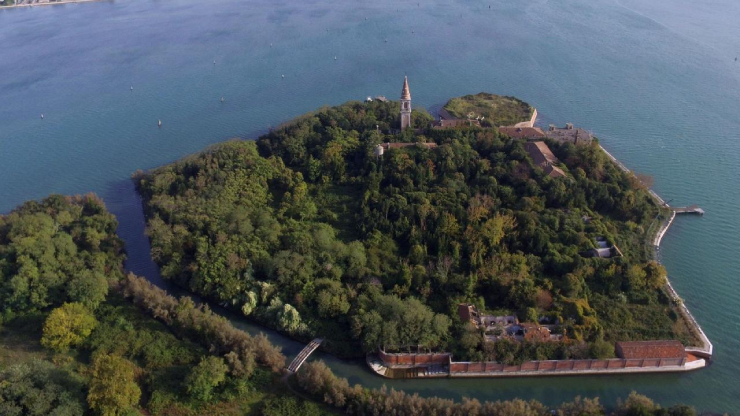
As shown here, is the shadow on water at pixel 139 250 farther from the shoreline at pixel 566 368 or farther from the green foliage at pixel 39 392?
the green foliage at pixel 39 392

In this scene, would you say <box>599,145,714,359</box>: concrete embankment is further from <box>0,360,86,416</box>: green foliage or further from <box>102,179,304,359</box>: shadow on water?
<box>0,360,86,416</box>: green foliage

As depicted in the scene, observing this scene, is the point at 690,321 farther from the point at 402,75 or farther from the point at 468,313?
the point at 402,75

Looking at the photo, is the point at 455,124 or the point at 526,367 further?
the point at 455,124

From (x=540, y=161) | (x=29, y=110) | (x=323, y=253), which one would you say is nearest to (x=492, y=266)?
(x=323, y=253)

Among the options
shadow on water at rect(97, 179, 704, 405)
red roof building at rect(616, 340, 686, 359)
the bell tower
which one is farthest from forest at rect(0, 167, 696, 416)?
the bell tower

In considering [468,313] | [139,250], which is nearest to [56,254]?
[139,250]

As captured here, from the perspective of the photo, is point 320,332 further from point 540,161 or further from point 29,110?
point 29,110

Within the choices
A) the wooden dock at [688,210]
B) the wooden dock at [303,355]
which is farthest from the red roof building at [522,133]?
the wooden dock at [303,355]
